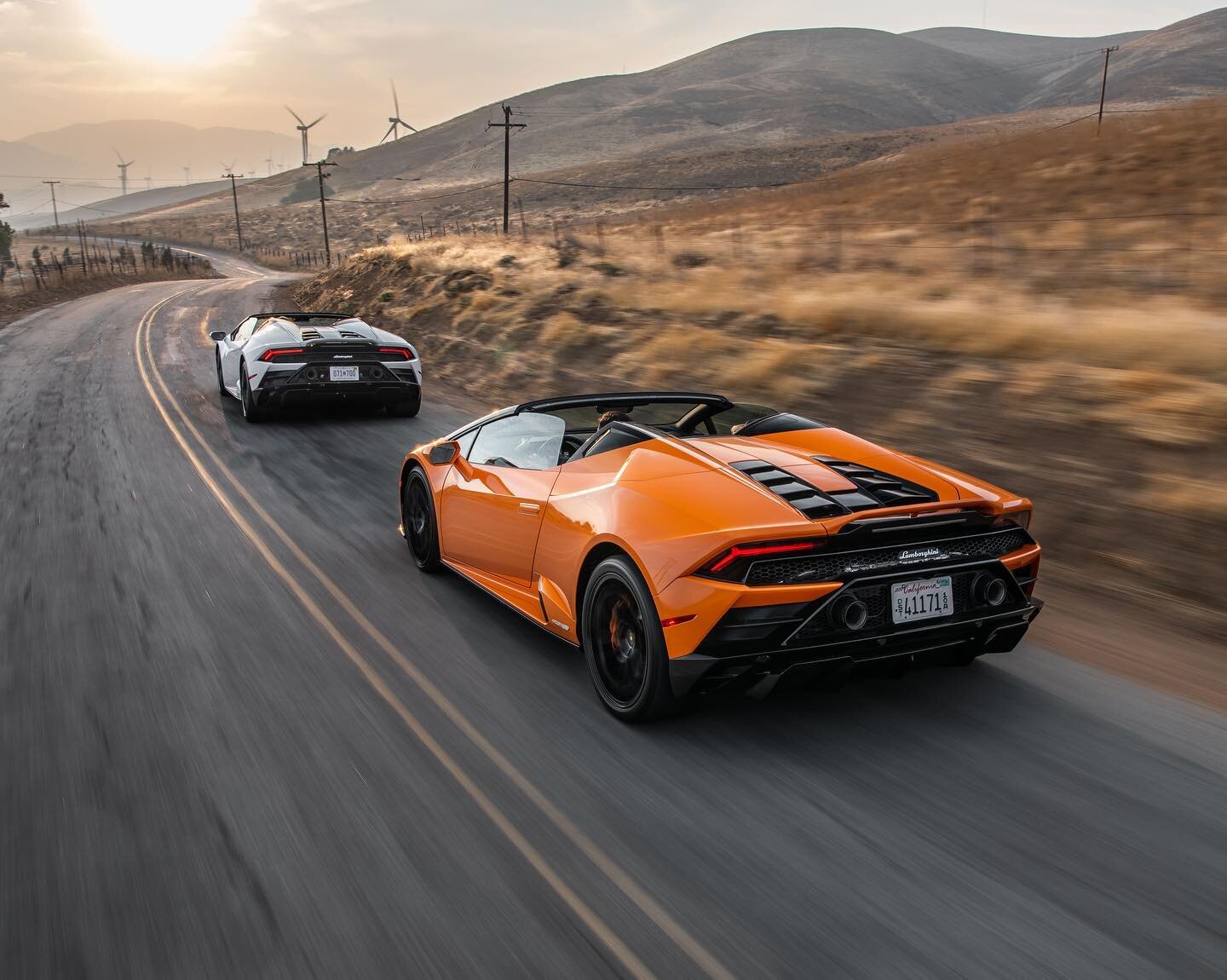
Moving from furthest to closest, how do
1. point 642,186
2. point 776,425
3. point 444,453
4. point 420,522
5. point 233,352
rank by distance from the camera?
point 642,186
point 233,352
point 420,522
point 444,453
point 776,425

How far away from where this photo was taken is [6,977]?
2615mm

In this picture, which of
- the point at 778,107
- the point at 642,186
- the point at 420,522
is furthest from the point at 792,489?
the point at 778,107

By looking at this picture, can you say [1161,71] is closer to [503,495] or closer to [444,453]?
[444,453]

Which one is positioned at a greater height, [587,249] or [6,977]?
[587,249]

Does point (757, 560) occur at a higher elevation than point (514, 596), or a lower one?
higher

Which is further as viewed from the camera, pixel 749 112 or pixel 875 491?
pixel 749 112

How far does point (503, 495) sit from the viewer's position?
5062 mm

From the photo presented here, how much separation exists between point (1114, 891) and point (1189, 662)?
2.14m

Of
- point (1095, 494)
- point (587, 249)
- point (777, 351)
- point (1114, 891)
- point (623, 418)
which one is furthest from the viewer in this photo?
point (587, 249)

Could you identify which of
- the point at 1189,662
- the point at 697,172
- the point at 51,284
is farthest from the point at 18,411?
the point at 697,172

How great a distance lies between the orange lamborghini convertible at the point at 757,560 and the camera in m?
3.57

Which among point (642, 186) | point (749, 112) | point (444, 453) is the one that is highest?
point (749, 112)

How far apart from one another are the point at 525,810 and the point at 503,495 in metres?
1.95

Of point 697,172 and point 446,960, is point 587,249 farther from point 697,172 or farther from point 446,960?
point 697,172
